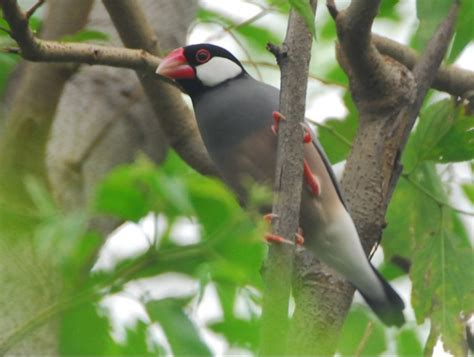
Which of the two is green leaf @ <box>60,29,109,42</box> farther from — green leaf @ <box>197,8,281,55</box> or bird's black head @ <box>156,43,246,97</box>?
→ green leaf @ <box>197,8,281,55</box>

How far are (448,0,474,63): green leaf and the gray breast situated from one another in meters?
1.08

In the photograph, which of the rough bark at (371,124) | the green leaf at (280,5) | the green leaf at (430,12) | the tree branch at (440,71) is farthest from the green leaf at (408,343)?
the green leaf at (280,5)

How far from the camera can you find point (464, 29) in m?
1.77

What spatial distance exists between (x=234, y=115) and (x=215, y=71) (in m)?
0.32

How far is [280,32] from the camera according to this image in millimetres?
3340

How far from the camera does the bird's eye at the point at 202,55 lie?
318 cm

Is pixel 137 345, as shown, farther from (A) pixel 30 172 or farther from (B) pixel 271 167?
(B) pixel 271 167

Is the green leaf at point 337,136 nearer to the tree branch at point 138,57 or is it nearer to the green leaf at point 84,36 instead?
the tree branch at point 138,57

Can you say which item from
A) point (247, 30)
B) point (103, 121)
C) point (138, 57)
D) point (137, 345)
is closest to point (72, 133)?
point (103, 121)

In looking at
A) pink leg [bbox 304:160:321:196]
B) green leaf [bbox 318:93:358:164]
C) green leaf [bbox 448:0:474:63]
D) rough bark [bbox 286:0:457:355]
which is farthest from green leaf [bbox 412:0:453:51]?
green leaf [bbox 318:93:358:164]

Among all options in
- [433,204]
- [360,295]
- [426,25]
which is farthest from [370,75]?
[426,25]

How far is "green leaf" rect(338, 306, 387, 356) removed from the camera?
1.93m

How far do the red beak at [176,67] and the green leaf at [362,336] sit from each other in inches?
34.3

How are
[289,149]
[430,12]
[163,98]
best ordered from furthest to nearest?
[163,98] < [289,149] < [430,12]
